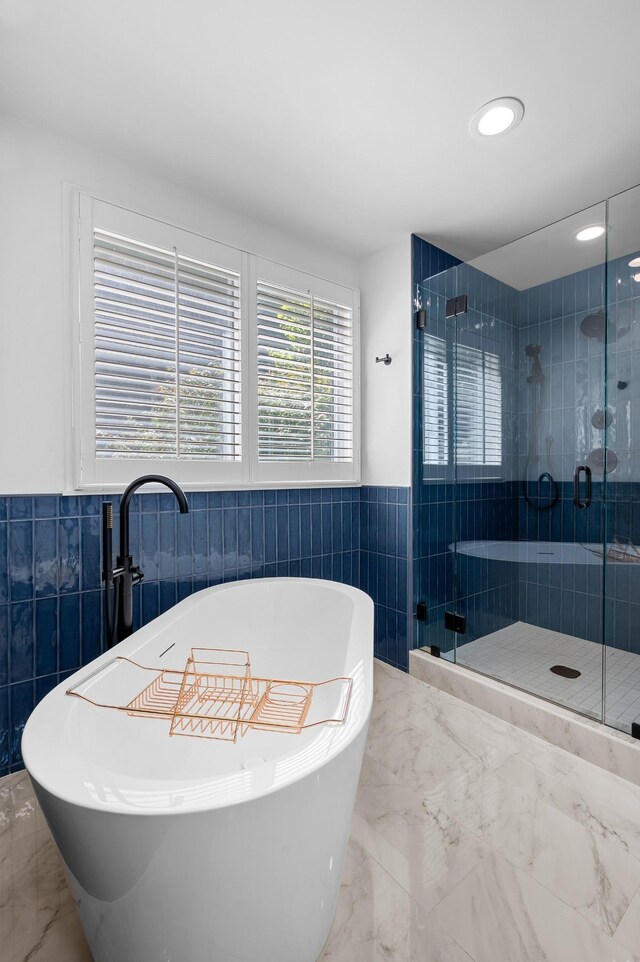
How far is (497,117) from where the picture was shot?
1681 millimetres

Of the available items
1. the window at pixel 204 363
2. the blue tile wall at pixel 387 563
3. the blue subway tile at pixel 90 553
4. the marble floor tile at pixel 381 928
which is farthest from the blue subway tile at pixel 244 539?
the marble floor tile at pixel 381 928

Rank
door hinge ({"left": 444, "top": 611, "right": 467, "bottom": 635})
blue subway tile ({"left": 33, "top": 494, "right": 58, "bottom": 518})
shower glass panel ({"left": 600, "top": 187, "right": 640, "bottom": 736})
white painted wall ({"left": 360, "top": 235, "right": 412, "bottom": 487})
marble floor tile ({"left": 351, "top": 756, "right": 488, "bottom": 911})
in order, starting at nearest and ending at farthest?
marble floor tile ({"left": 351, "top": 756, "right": 488, "bottom": 911}) → blue subway tile ({"left": 33, "top": 494, "right": 58, "bottom": 518}) → shower glass panel ({"left": 600, "top": 187, "right": 640, "bottom": 736}) → door hinge ({"left": 444, "top": 611, "right": 467, "bottom": 635}) → white painted wall ({"left": 360, "top": 235, "right": 412, "bottom": 487})

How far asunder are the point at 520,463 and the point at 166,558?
1.80 meters

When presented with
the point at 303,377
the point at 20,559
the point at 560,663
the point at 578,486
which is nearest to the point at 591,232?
the point at 578,486

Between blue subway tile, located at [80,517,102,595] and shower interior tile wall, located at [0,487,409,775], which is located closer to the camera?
shower interior tile wall, located at [0,487,409,775]

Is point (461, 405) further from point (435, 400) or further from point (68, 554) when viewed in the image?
point (68, 554)

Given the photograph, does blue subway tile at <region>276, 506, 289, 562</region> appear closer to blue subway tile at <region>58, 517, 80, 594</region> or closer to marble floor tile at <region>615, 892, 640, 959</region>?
blue subway tile at <region>58, 517, 80, 594</region>

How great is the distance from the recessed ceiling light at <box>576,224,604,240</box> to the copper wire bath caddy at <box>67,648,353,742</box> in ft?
6.81

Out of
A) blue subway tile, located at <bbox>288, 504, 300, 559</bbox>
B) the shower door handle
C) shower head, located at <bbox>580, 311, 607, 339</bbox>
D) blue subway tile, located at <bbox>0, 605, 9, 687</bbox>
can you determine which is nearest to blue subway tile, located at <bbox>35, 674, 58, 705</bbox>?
blue subway tile, located at <bbox>0, 605, 9, 687</bbox>

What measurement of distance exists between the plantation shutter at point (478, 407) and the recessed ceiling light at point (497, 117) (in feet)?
3.15

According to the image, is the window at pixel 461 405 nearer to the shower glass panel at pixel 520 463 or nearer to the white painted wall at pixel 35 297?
the shower glass panel at pixel 520 463

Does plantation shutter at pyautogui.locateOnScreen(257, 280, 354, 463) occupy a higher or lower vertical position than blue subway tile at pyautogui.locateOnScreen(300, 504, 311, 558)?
higher

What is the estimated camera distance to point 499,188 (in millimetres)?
2107

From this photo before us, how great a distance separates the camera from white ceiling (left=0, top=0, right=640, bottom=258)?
132 centimetres
